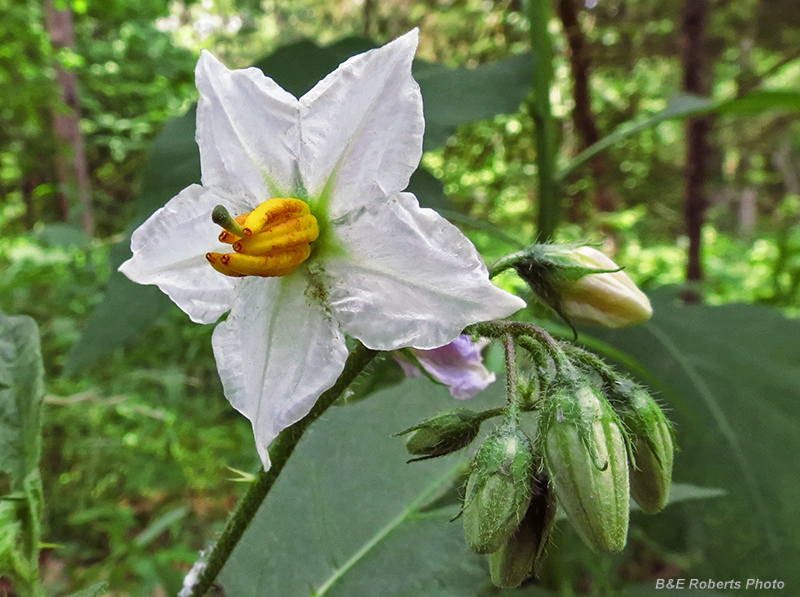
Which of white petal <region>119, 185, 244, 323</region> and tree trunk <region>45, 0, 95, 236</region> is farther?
tree trunk <region>45, 0, 95, 236</region>

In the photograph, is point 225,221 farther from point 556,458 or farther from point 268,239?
point 556,458

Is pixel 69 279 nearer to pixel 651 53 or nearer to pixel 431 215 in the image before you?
pixel 431 215

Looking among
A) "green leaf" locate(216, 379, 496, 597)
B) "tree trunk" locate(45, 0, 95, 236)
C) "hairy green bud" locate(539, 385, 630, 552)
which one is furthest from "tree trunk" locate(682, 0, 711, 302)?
"tree trunk" locate(45, 0, 95, 236)

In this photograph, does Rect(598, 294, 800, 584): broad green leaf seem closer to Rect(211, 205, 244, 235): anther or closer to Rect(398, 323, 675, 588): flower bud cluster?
Rect(398, 323, 675, 588): flower bud cluster

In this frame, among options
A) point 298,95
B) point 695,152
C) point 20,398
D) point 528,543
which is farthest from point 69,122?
point 528,543

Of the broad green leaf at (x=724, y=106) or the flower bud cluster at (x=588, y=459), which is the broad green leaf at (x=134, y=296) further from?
the broad green leaf at (x=724, y=106)

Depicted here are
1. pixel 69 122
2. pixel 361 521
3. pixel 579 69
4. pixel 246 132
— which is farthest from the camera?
pixel 69 122

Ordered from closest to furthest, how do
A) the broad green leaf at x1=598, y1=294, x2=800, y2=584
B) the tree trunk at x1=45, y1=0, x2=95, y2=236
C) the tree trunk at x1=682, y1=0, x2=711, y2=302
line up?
the broad green leaf at x1=598, y1=294, x2=800, y2=584 → the tree trunk at x1=682, y1=0, x2=711, y2=302 → the tree trunk at x1=45, y1=0, x2=95, y2=236
